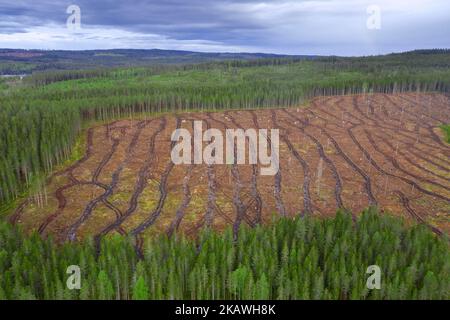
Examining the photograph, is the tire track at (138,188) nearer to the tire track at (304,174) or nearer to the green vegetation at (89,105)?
the green vegetation at (89,105)

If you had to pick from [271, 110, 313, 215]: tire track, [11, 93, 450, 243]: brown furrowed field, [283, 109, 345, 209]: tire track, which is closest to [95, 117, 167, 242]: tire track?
[11, 93, 450, 243]: brown furrowed field

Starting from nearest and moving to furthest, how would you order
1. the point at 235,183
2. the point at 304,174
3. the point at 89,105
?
1. the point at 235,183
2. the point at 304,174
3. the point at 89,105

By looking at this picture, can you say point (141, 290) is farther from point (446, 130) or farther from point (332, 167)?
point (446, 130)

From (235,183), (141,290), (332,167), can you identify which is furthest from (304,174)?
(141,290)

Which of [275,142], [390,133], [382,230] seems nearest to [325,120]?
[390,133]

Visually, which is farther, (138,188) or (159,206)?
(138,188)

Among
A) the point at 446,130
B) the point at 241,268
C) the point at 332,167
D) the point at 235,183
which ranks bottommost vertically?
the point at 235,183
